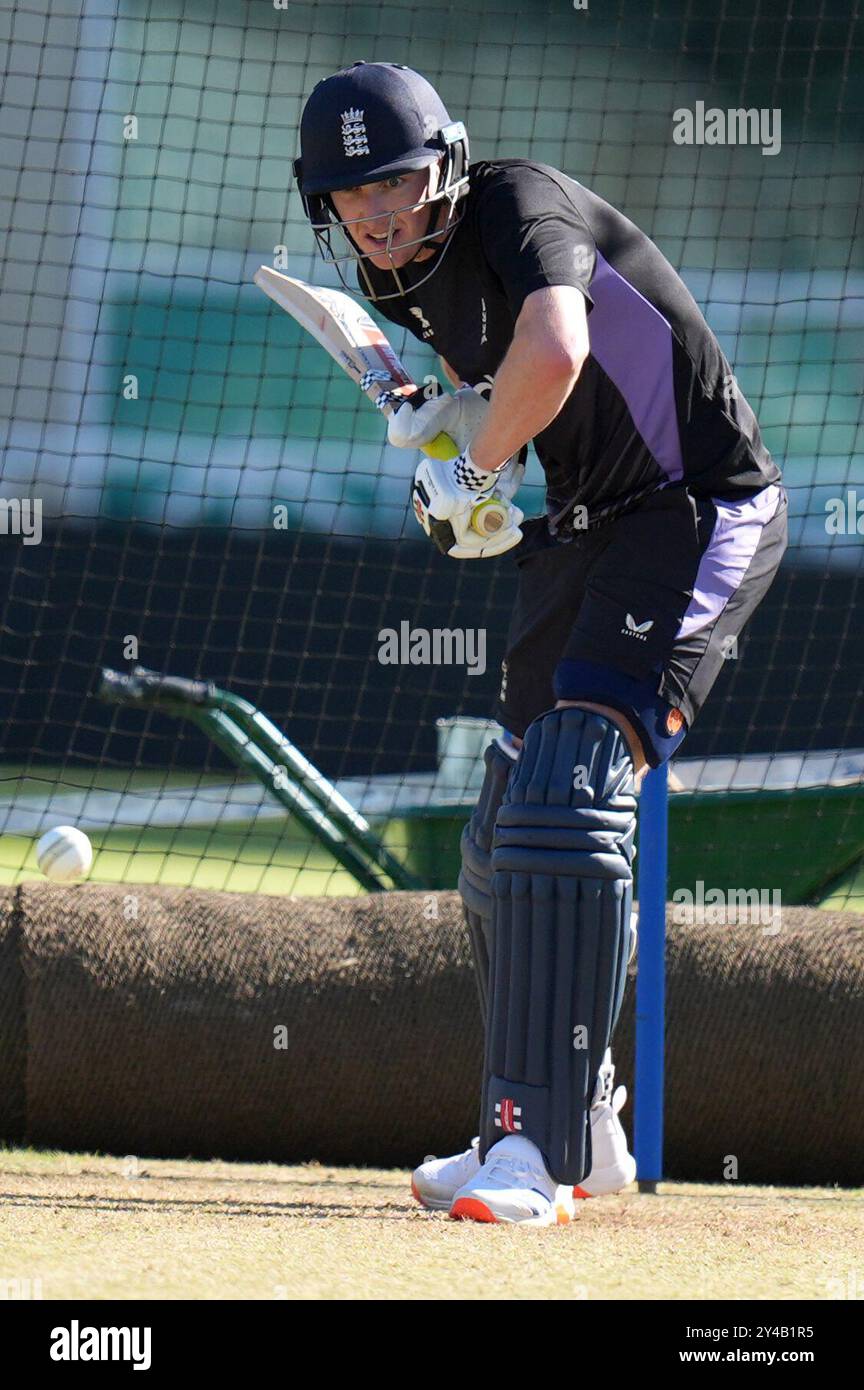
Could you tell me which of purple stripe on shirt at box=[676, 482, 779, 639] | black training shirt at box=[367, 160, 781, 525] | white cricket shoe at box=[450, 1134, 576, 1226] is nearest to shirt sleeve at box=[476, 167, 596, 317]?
black training shirt at box=[367, 160, 781, 525]

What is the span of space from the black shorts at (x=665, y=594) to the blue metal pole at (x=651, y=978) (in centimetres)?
67

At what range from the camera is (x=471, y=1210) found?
2322 millimetres

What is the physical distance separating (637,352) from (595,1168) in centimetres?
135

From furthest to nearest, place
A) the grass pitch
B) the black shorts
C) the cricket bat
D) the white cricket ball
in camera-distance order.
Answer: the white cricket ball < the cricket bat < the black shorts < the grass pitch

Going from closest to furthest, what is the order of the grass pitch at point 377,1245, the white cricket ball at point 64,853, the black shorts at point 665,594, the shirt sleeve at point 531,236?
1. the grass pitch at point 377,1245
2. the shirt sleeve at point 531,236
3. the black shorts at point 665,594
4. the white cricket ball at point 64,853

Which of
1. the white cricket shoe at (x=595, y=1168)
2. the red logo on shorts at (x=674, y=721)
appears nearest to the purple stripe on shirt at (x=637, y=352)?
the red logo on shorts at (x=674, y=721)

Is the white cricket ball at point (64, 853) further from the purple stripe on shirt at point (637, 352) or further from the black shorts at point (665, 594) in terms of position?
the purple stripe on shirt at point (637, 352)

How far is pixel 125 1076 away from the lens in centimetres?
345

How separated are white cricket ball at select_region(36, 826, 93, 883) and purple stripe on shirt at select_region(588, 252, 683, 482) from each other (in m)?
2.37

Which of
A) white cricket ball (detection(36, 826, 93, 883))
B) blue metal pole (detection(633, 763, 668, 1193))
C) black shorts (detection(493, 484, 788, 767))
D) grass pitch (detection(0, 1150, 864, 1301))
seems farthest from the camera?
white cricket ball (detection(36, 826, 93, 883))

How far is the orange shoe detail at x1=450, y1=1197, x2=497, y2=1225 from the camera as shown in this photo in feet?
7.55

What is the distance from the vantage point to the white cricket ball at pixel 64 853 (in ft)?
14.1

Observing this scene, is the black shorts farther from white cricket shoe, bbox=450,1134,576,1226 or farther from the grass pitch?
the grass pitch

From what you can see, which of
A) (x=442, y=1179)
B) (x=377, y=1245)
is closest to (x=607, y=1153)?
(x=442, y=1179)
